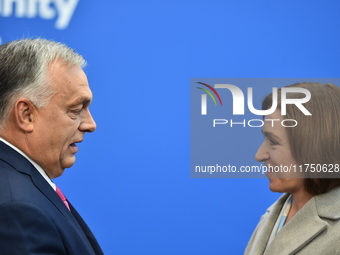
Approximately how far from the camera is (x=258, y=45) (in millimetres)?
2314

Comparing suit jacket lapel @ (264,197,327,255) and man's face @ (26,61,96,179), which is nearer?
man's face @ (26,61,96,179)

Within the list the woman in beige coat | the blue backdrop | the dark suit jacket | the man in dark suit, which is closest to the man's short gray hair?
the man in dark suit

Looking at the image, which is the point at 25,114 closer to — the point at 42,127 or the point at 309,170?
the point at 42,127

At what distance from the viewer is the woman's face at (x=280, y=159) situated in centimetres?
150

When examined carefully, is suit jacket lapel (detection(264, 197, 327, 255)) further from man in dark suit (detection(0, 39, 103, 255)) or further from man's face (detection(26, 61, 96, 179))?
man's face (detection(26, 61, 96, 179))

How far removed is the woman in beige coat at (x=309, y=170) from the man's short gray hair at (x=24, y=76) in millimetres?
725

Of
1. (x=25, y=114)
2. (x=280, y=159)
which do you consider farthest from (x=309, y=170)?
(x=25, y=114)

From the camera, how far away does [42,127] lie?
3.75 ft

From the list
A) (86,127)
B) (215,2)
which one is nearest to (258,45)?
(215,2)

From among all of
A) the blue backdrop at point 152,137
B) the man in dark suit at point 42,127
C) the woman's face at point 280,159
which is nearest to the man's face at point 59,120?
the man in dark suit at point 42,127

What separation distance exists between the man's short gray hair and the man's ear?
1 cm

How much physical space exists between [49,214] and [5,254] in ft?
0.43

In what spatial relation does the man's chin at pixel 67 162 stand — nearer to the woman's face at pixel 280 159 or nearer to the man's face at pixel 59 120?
the man's face at pixel 59 120

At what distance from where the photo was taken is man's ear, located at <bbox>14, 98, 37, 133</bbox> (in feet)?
3.66
